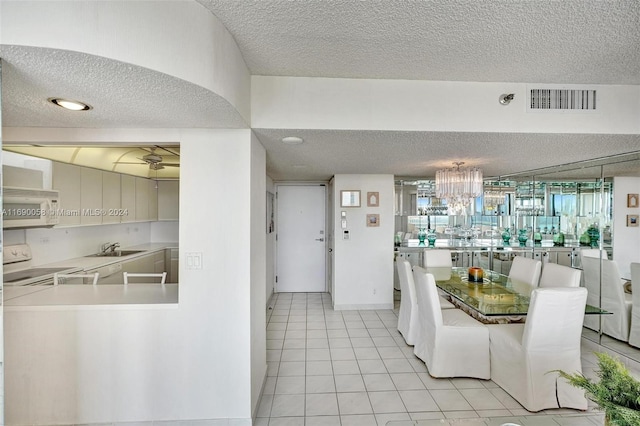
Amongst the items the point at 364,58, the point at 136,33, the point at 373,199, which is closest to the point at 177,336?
the point at 136,33

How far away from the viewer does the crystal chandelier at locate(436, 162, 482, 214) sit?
329 centimetres

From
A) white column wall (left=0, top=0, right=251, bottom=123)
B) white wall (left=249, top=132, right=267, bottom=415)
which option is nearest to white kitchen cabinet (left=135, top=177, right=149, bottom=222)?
white wall (left=249, top=132, right=267, bottom=415)

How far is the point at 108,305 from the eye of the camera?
2.04 meters

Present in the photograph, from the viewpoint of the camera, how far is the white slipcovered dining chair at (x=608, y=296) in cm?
323

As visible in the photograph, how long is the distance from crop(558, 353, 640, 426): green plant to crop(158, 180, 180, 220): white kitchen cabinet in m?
5.42

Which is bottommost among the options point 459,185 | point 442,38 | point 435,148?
point 459,185

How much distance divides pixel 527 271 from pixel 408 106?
2686 millimetres

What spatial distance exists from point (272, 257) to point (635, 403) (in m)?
4.73

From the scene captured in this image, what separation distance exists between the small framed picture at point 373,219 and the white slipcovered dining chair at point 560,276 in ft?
7.21

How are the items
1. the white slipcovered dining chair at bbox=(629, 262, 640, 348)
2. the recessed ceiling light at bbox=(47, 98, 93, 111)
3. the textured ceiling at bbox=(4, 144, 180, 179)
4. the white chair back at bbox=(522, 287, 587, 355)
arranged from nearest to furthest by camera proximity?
the recessed ceiling light at bbox=(47, 98, 93, 111), the white chair back at bbox=(522, 287, 587, 355), the textured ceiling at bbox=(4, 144, 180, 179), the white slipcovered dining chair at bbox=(629, 262, 640, 348)

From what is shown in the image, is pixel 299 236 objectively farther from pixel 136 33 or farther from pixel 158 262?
pixel 136 33

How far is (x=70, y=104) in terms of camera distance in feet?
5.10

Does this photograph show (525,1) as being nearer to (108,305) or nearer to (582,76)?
(582,76)

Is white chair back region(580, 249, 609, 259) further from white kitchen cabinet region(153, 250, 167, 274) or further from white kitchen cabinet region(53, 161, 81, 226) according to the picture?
white kitchen cabinet region(53, 161, 81, 226)
